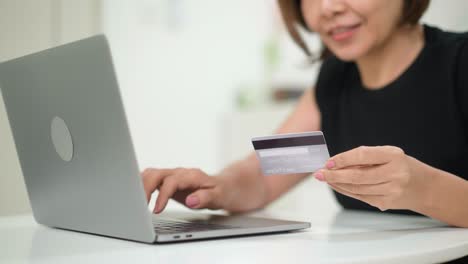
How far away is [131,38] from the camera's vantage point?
2840mm

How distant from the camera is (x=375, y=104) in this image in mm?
1189

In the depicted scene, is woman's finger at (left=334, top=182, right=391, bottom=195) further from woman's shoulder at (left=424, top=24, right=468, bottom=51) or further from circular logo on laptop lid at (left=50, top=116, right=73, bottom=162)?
woman's shoulder at (left=424, top=24, right=468, bottom=51)

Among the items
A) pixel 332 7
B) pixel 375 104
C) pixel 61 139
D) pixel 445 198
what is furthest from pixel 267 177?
pixel 61 139

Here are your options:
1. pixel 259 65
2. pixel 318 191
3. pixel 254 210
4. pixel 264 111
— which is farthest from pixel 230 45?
pixel 254 210

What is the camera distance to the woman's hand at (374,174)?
673 mm

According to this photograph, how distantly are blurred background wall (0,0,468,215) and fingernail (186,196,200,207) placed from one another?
114 centimetres

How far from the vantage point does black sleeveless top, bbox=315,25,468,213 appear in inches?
42.1

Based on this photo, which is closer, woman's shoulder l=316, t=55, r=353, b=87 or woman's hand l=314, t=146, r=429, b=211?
woman's hand l=314, t=146, r=429, b=211

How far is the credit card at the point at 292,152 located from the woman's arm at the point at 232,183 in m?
0.22

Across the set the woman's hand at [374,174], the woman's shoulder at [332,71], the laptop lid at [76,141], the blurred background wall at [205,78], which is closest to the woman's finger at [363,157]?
the woman's hand at [374,174]

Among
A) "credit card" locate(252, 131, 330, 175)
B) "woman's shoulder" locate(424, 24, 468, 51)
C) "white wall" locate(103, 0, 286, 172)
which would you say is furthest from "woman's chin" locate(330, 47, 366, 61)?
"white wall" locate(103, 0, 286, 172)

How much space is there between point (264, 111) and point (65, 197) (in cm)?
219

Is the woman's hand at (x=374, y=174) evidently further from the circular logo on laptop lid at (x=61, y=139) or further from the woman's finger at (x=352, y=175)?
the circular logo on laptop lid at (x=61, y=139)

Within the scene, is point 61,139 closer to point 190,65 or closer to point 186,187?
point 186,187
